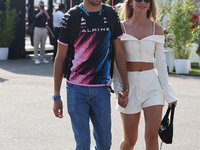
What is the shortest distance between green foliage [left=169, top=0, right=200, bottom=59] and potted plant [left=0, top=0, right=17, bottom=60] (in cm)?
609

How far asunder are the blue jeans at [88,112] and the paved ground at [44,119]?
1.54m

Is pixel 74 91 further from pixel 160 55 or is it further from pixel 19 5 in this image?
pixel 19 5

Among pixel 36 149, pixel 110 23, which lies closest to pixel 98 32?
pixel 110 23

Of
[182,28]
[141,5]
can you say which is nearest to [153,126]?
[141,5]

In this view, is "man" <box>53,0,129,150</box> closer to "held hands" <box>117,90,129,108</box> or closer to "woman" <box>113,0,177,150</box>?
"held hands" <box>117,90,129,108</box>

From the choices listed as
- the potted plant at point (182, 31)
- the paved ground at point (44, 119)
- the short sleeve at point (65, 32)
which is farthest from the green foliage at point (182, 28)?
the short sleeve at point (65, 32)

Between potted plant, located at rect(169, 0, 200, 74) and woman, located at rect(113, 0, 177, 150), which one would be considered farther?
potted plant, located at rect(169, 0, 200, 74)

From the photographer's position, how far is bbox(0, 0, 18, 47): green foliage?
1351cm

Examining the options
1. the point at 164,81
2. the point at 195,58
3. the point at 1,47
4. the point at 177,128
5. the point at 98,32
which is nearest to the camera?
the point at 98,32

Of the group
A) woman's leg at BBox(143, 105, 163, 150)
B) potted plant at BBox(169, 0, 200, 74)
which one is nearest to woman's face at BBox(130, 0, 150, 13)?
woman's leg at BBox(143, 105, 163, 150)

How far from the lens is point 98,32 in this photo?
296 cm

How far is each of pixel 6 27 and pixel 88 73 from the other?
441 inches

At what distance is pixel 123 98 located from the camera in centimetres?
328

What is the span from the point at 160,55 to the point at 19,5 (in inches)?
457
